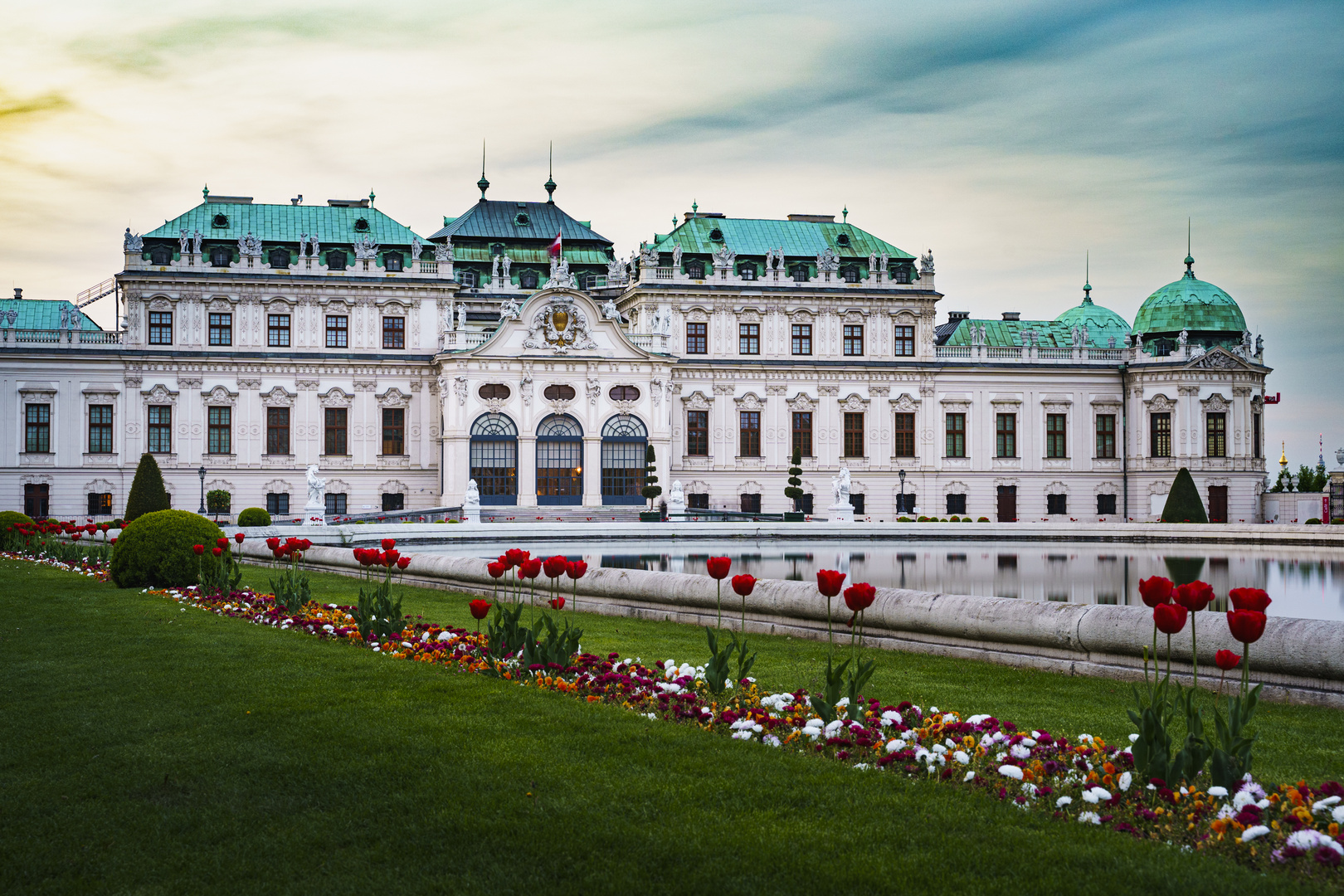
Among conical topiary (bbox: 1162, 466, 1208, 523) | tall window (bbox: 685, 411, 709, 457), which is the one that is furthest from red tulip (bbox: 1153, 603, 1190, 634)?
tall window (bbox: 685, 411, 709, 457)

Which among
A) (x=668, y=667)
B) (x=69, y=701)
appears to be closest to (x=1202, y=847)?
(x=668, y=667)

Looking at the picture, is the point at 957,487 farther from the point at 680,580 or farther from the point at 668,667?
the point at 668,667

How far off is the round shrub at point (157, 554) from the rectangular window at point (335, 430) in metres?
36.5

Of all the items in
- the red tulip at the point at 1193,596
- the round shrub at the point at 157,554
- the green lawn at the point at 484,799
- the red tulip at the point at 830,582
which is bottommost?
the green lawn at the point at 484,799

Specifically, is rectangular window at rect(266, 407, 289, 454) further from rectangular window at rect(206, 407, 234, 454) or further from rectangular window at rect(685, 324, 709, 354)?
rectangular window at rect(685, 324, 709, 354)

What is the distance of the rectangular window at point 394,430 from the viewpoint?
189 ft

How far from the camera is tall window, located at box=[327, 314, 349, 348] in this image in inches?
2263

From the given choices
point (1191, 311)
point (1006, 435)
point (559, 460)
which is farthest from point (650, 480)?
point (1191, 311)

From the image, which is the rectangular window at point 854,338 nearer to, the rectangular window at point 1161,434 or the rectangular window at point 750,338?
the rectangular window at point 750,338

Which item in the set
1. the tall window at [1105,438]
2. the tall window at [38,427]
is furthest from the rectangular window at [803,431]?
the tall window at [38,427]

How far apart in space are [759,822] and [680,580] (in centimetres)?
972

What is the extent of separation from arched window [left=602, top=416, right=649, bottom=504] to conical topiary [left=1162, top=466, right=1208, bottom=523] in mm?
23597

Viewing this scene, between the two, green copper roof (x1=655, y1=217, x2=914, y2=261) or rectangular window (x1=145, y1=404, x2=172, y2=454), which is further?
green copper roof (x1=655, y1=217, x2=914, y2=261)

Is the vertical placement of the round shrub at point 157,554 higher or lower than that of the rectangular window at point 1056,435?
lower
